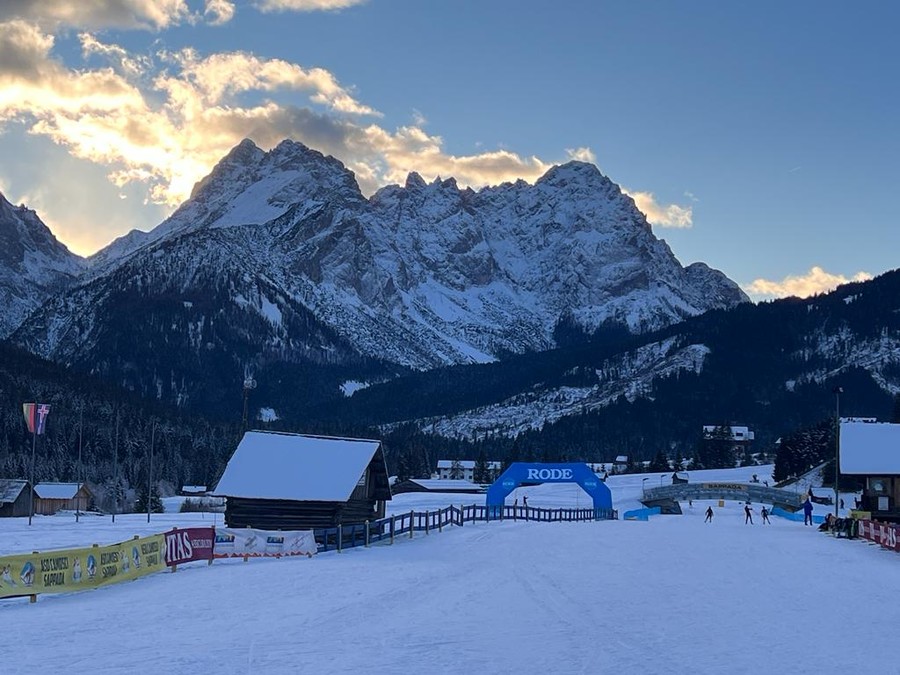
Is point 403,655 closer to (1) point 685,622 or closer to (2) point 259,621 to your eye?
(2) point 259,621

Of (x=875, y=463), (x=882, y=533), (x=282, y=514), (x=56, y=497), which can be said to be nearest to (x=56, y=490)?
(x=56, y=497)

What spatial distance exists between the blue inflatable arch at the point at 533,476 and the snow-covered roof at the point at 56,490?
54000 millimetres

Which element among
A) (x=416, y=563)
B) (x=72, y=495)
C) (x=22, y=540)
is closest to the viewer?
(x=416, y=563)

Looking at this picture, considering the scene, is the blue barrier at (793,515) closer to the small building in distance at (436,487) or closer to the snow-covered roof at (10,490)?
the small building in distance at (436,487)

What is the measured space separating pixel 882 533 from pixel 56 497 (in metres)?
87.5

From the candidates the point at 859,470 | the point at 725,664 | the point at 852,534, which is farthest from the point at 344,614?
the point at 859,470

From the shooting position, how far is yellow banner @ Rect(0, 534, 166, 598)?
24.0 metres

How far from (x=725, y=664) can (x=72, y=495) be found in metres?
103

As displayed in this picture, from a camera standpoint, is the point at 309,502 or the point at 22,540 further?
the point at 22,540

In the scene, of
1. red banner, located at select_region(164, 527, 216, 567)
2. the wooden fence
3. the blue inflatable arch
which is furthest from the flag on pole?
the blue inflatable arch

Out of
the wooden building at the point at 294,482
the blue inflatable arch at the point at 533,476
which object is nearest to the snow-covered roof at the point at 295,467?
the wooden building at the point at 294,482

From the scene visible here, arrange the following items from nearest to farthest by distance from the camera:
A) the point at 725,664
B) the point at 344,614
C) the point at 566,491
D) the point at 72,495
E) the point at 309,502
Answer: the point at 725,664
the point at 344,614
the point at 309,502
the point at 72,495
the point at 566,491

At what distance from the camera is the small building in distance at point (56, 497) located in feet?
343

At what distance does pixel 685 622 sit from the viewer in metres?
19.7
